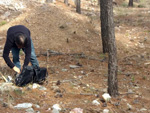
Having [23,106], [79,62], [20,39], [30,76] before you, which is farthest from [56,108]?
[79,62]

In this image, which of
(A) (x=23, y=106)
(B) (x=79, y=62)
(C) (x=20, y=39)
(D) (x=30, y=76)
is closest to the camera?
(A) (x=23, y=106)

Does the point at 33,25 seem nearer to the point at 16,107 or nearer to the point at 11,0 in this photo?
the point at 11,0

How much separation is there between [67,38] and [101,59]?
6.12ft

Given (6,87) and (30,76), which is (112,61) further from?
(6,87)

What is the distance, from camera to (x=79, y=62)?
666cm

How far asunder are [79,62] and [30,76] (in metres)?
2.49

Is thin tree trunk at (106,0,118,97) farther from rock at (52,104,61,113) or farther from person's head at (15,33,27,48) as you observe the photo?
person's head at (15,33,27,48)

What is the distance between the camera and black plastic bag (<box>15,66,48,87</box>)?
4289 mm

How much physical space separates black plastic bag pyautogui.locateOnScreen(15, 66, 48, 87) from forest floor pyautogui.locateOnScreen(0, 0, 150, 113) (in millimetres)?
167

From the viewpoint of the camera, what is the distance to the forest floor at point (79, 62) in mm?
3947

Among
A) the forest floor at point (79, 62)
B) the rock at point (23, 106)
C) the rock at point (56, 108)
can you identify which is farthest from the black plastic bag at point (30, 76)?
the rock at point (56, 108)

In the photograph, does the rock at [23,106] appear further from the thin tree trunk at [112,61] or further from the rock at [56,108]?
the thin tree trunk at [112,61]

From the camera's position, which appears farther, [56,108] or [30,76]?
[30,76]

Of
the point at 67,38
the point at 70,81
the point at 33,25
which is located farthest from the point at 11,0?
the point at 70,81
